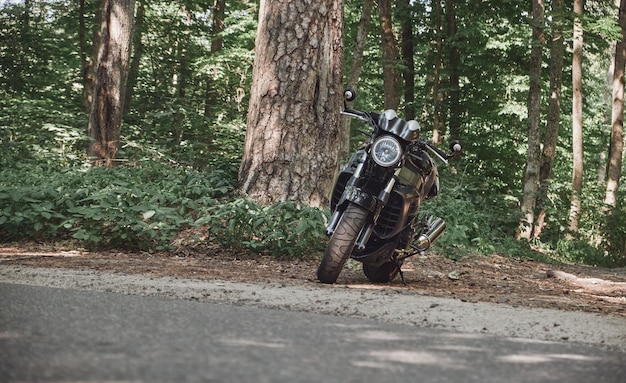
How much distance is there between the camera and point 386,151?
629cm

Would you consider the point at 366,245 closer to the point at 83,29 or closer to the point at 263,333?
the point at 263,333

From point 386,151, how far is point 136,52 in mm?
19535

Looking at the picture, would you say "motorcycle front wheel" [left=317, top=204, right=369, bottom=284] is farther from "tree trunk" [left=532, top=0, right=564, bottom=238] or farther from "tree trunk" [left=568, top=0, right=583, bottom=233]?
"tree trunk" [left=568, top=0, right=583, bottom=233]

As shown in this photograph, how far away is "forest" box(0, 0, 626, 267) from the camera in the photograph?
883 centimetres

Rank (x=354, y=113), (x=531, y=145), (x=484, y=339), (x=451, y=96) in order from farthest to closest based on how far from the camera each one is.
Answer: (x=451, y=96)
(x=531, y=145)
(x=354, y=113)
(x=484, y=339)

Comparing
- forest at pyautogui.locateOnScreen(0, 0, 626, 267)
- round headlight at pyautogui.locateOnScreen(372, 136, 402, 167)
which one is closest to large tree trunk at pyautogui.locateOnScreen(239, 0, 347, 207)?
forest at pyautogui.locateOnScreen(0, 0, 626, 267)

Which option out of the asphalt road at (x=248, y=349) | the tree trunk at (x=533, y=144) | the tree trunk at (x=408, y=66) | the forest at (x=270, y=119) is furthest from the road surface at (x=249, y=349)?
the tree trunk at (x=408, y=66)

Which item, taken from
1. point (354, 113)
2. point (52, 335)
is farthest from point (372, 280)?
point (52, 335)

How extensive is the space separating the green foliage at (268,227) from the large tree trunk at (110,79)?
545 cm

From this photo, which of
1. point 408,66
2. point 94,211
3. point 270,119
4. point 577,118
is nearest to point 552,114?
point 577,118

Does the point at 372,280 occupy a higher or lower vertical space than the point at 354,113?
lower

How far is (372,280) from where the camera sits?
7285 millimetres

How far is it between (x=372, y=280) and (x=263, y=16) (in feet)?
14.4

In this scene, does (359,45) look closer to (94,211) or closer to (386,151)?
(94,211)
